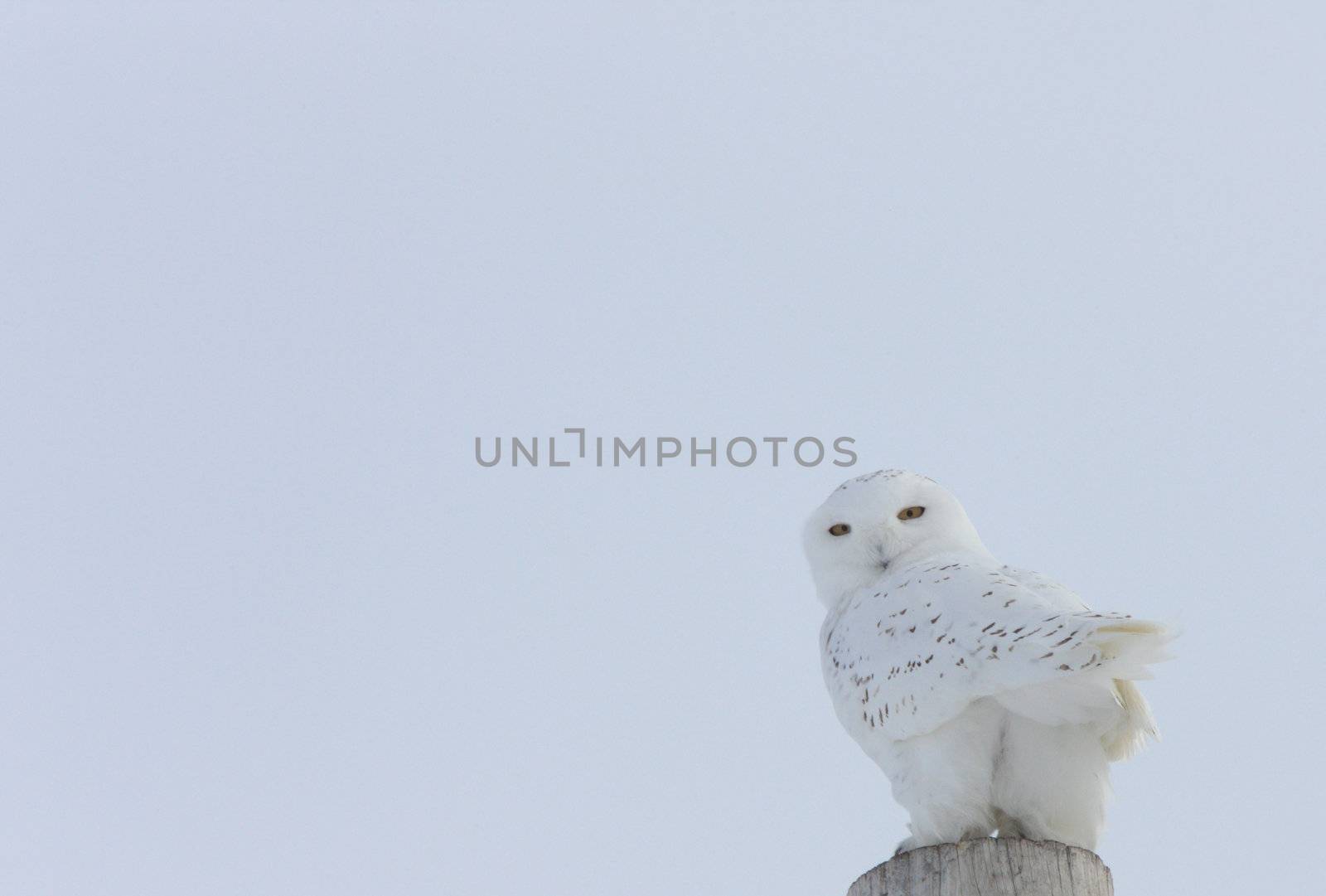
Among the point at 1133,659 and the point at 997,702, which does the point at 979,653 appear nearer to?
the point at 997,702

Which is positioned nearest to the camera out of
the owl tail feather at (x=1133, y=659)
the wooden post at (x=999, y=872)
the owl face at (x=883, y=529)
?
the wooden post at (x=999, y=872)

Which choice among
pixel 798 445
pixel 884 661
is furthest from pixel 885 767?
pixel 798 445

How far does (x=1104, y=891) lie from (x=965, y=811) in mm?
674

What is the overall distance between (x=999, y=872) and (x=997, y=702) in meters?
0.80

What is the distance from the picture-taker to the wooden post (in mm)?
2879

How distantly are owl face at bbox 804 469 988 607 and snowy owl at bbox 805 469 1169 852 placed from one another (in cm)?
48

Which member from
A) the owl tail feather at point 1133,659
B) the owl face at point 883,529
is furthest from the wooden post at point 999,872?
the owl face at point 883,529

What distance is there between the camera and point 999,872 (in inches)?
114

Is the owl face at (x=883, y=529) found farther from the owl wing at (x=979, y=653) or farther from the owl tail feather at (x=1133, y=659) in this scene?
the owl tail feather at (x=1133, y=659)

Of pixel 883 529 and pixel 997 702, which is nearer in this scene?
pixel 997 702

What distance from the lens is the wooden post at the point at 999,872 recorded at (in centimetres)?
288

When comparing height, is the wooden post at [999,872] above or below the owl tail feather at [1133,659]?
below

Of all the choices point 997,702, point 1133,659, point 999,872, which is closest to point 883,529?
point 997,702

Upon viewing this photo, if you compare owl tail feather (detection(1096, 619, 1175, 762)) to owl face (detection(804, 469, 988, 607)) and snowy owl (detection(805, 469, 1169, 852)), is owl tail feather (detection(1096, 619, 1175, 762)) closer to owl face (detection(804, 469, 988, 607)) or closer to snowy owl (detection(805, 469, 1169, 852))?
snowy owl (detection(805, 469, 1169, 852))
